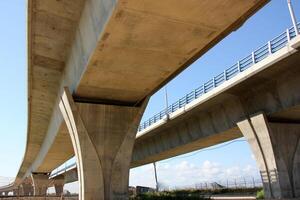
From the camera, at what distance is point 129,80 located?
15.9 metres

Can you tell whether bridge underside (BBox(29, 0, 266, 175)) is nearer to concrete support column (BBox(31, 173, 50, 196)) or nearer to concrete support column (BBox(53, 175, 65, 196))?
concrete support column (BBox(31, 173, 50, 196))

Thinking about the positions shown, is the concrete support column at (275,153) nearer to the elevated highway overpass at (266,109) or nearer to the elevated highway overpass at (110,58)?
the elevated highway overpass at (266,109)

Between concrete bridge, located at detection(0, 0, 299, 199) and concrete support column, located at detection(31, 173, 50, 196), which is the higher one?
concrete bridge, located at detection(0, 0, 299, 199)

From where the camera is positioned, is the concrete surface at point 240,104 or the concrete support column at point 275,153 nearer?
the concrete surface at point 240,104

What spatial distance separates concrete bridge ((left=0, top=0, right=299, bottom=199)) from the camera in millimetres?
10750

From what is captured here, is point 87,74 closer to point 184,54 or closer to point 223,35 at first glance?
point 184,54

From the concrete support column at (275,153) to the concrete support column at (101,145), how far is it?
9.09m

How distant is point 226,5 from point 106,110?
10.3 m

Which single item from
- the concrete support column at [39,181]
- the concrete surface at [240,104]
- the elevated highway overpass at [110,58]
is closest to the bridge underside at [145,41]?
the elevated highway overpass at [110,58]

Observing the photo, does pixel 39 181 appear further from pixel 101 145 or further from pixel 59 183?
pixel 101 145

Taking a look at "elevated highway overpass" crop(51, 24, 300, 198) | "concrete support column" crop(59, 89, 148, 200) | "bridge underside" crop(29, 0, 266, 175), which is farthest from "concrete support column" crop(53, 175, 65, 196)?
"bridge underside" crop(29, 0, 266, 175)

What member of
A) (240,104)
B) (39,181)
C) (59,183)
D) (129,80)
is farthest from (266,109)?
(59,183)

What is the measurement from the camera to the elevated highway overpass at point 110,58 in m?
10.4

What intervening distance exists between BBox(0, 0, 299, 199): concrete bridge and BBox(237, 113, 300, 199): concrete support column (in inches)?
2.9
